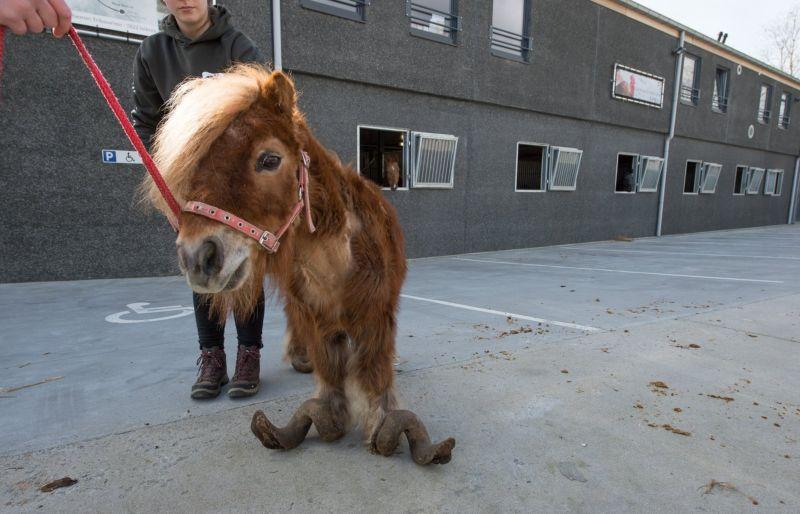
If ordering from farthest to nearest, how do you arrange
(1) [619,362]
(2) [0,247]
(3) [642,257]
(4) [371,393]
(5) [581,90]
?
1. (5) [581,90]
2. (3) [642,257]
3. (2) [0,247]
4. (1) [619,362]
5. (4) [371,393]

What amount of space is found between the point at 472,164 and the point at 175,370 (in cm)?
784

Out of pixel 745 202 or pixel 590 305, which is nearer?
pixel 590 305

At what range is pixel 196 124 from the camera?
4.24ft

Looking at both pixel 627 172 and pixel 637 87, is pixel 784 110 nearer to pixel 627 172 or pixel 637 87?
pixel 627 172

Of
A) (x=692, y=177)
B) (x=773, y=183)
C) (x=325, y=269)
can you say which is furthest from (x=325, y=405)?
(x=773, y=183)

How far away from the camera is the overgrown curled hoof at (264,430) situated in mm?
1699

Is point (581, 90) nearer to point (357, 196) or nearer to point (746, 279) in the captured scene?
point (746, 279)

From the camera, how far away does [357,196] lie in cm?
186

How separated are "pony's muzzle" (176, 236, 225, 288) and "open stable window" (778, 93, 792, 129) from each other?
2584 centimetres

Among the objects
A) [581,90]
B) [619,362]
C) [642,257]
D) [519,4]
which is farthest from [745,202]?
[619,362]

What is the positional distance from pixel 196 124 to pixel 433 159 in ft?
25.0

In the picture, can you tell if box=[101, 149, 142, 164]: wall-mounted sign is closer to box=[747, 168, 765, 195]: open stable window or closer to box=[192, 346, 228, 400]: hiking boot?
box=[192, 346, 228, 400]: hiking boot

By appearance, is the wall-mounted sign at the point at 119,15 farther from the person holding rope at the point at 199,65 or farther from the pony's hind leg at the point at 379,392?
the pony's hind leg at the point at 379,392

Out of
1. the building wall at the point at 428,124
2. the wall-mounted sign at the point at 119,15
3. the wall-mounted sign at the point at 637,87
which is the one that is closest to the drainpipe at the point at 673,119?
the building wall at the point at 428,124
